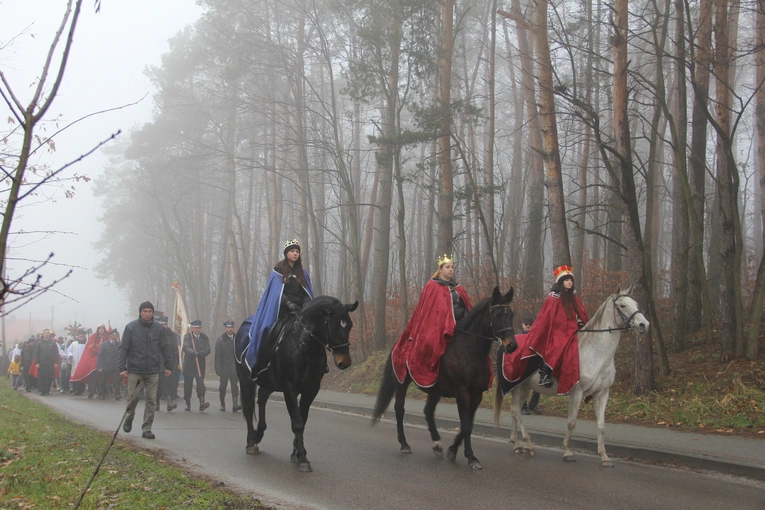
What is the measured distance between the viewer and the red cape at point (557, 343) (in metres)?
9.04

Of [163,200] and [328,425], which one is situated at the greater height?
[163,200]

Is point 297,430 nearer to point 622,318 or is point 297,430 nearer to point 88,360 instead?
point 622,318

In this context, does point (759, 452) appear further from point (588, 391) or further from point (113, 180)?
point (113, 180)

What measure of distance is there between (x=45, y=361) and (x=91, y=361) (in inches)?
127

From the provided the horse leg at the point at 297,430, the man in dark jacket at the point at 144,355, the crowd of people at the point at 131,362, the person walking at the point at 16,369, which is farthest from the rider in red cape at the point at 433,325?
the person walking at the point at 16,369

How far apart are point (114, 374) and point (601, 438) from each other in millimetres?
16684

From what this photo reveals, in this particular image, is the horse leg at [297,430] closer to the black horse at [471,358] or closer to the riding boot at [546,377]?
the black horse at [471,358]

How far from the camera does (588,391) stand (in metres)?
9.18

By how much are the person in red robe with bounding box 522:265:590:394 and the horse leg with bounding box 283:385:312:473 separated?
326 cm

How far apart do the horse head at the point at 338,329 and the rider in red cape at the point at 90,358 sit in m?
16.1

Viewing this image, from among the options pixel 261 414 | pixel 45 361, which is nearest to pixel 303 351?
pixel 261 414

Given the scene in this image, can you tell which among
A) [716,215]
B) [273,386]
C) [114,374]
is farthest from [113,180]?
[273,386]

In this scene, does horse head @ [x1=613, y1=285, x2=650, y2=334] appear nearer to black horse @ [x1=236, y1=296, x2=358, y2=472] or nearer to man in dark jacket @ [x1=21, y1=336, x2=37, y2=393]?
black horse @ [x1=236, y1=296, x2=358, y2=472]

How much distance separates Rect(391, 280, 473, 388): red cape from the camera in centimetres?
903
